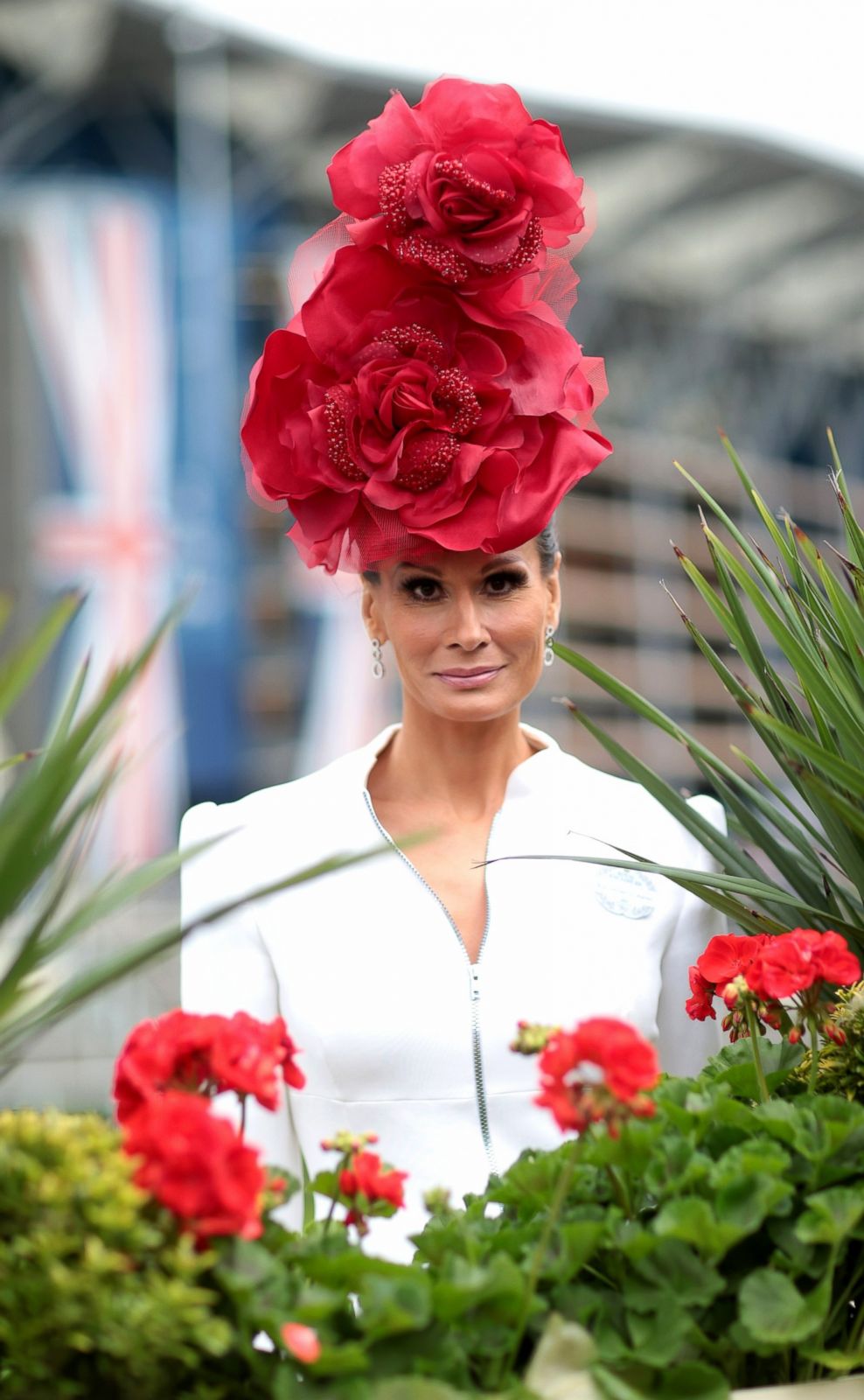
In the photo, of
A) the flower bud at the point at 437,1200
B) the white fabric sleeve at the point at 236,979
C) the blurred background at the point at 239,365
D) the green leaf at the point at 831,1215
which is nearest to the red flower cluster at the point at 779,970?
the green leaf at the point at 831,1215

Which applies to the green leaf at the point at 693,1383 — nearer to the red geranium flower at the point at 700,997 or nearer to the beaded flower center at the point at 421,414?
the red geranium flower at the point at 700,997

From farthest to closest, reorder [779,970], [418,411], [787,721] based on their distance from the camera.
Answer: [418,411] < [787,721] < [779,970]

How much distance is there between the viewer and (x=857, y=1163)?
994mm

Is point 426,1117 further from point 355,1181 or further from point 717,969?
point 355,1181

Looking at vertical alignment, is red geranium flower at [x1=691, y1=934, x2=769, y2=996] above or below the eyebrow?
below

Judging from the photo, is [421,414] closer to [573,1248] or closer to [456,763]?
[456,763]

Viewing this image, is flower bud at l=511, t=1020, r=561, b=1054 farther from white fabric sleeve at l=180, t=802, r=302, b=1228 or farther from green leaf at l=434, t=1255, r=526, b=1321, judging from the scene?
white fabric sleeve at l=180, t=802, r=302, b=1228

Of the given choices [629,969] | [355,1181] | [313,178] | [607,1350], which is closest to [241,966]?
[629,969]

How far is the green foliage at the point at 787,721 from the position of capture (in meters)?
1.25

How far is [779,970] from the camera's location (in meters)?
1.06

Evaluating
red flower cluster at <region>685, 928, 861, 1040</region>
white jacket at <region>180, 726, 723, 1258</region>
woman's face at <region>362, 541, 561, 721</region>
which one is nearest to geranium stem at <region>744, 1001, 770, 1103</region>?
red flower cluster at <region>685, 928, 861, 1040</region>

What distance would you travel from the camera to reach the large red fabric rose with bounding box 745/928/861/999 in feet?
3.44

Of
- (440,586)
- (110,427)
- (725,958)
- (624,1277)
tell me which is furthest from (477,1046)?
(110,427)

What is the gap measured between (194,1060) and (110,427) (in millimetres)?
10616
